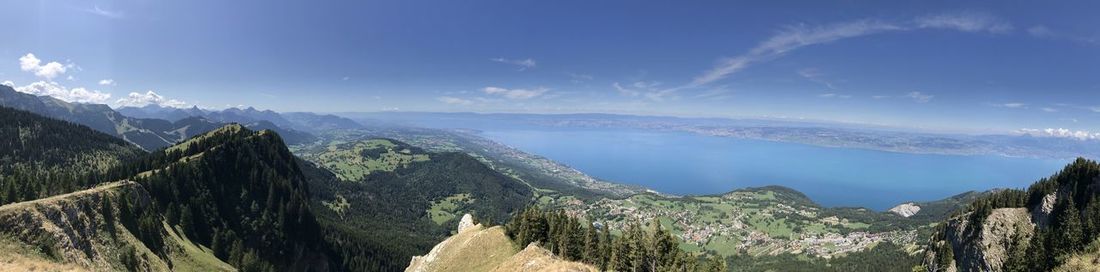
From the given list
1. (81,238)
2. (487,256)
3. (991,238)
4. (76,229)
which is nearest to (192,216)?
(76,229)

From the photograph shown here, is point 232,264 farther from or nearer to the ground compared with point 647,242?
nearer to the ground

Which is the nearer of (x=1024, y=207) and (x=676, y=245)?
(x=676, y=245)

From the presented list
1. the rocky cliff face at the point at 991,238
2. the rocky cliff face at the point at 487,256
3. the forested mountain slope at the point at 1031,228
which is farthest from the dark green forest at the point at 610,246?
the rocky cliff face at the point at 991,238

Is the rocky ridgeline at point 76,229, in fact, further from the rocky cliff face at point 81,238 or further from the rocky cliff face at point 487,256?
the rocky cliff face at point 487,256

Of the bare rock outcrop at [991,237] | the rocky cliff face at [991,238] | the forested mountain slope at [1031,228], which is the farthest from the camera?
the bare rock outcrop at [991,237]

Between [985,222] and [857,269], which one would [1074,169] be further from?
[857,269]

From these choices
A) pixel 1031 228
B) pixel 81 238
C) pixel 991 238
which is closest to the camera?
pixel 81 238

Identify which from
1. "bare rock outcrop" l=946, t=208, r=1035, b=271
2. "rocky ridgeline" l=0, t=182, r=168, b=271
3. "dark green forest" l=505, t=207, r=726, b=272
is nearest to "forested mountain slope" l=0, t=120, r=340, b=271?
"rocky ridgeline" l=0, t=182, r=168, b=271

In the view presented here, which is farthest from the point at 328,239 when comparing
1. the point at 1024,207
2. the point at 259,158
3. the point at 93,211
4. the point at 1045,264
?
the point at 1024,207

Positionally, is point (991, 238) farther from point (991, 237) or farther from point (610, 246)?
point (610, 246)

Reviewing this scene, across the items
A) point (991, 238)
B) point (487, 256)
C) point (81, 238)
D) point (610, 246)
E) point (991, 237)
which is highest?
point (81, 238)

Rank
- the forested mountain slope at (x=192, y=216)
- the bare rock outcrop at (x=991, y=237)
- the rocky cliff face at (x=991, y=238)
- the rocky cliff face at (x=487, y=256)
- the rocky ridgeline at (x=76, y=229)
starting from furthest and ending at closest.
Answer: the bare rock outcrop at (x=991, y=237) → the rocky cliff face at (x=991, y=238) → the forested mountain slope at (x=192, y=216) → the rocky cliff face at (x=487, y=256) → the rocky ridgeline at (x=76, y=229)
